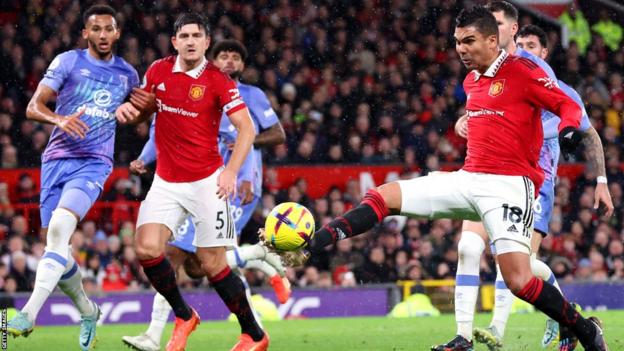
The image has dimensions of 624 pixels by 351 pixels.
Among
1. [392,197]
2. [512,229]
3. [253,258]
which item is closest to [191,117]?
[392,197]

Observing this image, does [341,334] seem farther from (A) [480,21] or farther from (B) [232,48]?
(A) [480,21]

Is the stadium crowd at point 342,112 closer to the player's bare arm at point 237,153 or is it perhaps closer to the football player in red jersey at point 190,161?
the football player in red jersey at point 190,161

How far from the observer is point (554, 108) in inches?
294

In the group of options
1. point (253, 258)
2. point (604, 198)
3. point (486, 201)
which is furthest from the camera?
point (253, 258)

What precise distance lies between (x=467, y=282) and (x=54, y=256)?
2.90 meters

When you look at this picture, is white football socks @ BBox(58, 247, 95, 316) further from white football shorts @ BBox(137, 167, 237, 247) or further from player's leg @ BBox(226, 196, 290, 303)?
player's leg @ BBox(226, 196, 290, 303)

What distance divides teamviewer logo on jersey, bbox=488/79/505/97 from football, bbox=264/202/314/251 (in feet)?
4.83

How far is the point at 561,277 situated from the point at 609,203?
9799mm

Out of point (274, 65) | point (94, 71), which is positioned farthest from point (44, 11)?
point (94, 71)

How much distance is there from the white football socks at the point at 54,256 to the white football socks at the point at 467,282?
278cm

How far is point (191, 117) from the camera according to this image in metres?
8.31

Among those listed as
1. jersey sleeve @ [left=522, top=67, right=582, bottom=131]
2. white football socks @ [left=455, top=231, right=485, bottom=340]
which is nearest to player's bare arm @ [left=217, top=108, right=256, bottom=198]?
white football socks @ [left=455, top=231, right=485, bottom=340]

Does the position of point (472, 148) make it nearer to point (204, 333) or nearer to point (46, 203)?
point (46, 203)

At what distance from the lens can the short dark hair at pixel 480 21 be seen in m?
7.64
